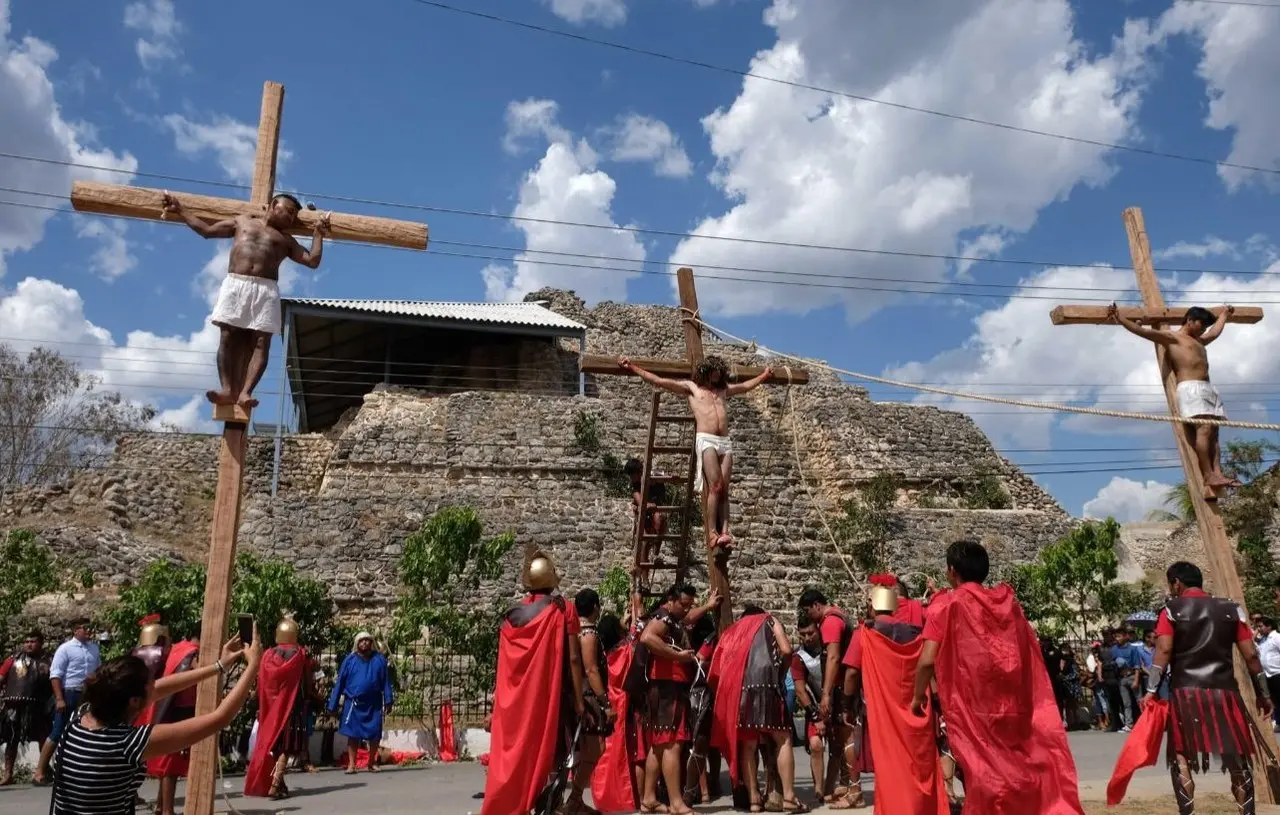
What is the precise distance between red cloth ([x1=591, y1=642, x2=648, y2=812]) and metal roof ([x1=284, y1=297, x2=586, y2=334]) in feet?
52.9

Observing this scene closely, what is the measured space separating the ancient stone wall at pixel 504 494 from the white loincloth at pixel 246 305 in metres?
9.75

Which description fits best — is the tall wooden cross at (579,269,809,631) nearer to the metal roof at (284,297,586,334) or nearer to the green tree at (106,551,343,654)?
the green tree at (106,551,343,654)

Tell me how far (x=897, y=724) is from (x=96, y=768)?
392 centimetres

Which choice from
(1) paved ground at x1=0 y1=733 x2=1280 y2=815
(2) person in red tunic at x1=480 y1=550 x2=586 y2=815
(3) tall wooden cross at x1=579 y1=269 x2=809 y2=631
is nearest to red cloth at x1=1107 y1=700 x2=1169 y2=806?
(1) paved ground at x1=0 y1=733 x2=1280 y2=815

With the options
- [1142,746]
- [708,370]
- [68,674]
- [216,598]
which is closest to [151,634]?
[68,674]

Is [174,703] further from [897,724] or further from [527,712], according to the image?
[897,724]

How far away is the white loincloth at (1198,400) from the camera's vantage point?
6293mm

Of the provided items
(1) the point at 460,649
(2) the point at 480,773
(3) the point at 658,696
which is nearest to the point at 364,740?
(2) the point at 480,773

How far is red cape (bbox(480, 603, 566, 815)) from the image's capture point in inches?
196

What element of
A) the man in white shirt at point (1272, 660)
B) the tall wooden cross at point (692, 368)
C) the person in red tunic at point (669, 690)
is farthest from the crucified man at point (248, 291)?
the man in white shirt at point (1272, 660)

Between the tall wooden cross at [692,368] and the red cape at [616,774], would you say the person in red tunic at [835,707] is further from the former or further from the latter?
the red cape at [616,774]

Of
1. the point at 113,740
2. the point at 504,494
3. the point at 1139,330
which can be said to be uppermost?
the point at 504,494

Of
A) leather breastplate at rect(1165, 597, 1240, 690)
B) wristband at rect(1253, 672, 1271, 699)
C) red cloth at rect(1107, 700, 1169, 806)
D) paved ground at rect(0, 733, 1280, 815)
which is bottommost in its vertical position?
paved ground at rect(0, 733, 1280, 815)

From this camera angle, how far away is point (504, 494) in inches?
720
